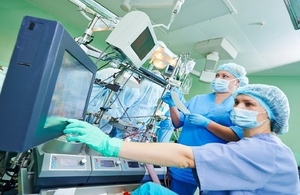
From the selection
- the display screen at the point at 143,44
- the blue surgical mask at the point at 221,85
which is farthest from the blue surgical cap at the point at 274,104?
the display screen at the point at 143,44

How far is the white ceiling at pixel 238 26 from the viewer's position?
2.17 meters

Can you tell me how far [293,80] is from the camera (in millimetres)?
3826

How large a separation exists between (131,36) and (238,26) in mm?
2130

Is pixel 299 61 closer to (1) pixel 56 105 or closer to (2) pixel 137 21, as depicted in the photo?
(2) pixel 137 21

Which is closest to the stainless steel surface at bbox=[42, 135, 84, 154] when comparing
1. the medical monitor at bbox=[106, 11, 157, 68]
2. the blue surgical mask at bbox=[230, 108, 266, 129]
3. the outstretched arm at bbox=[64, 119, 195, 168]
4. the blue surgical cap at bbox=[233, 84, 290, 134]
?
the outstretched arm at bbox=[64, 119, 195, 168]

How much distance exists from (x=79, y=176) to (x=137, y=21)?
950 mm

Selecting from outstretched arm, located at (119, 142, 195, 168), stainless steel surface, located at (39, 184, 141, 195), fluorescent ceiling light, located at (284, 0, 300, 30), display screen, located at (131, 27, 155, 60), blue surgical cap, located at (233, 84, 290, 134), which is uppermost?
fluorescent ceiling light, located at (284, 0, 300, 30)

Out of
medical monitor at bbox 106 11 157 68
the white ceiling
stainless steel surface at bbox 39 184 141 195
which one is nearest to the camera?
stainless steel surface at bbox 39 184 141 195

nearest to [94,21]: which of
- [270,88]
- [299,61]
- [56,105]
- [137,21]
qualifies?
[137,21]

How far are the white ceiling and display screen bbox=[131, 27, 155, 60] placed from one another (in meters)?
0.54

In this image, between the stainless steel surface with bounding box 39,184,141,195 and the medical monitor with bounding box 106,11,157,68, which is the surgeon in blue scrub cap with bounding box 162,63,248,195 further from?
the medical monitor with bounding box 106,11,157,68

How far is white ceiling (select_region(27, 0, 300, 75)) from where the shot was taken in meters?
2.17

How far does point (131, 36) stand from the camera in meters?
1.08

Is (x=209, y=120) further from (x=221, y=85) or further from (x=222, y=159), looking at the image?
(x=222, y=159)
